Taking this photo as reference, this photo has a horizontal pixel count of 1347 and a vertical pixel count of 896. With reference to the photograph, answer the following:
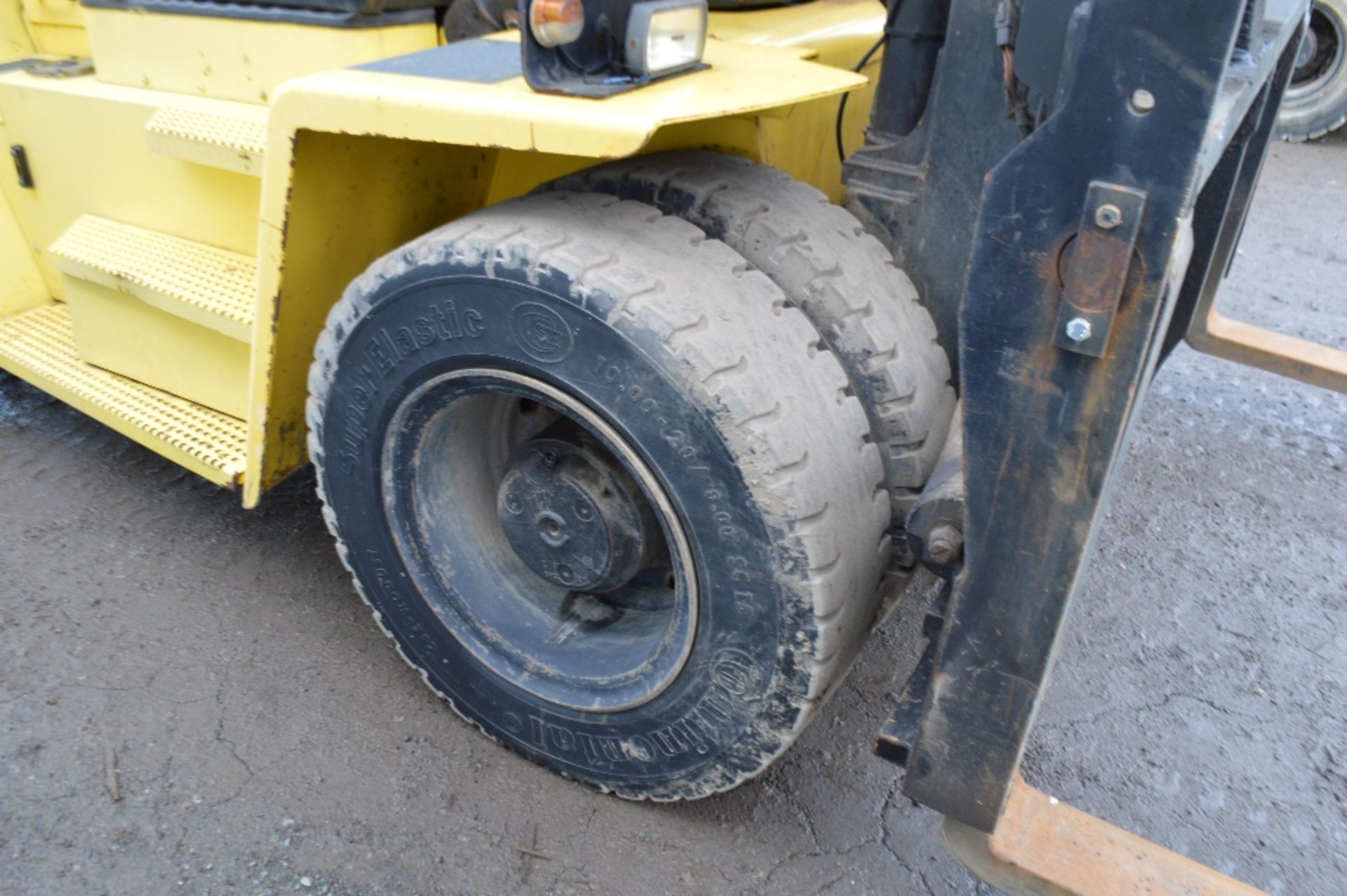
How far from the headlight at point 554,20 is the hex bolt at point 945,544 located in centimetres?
95

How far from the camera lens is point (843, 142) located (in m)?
2.61

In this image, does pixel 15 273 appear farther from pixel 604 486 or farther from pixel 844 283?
pixel 844 283

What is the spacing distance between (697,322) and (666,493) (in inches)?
11.4

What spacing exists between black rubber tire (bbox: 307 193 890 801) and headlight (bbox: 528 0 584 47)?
30cm

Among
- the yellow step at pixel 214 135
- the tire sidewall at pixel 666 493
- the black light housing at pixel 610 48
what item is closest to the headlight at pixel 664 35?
the black light housing at pixel 610 48

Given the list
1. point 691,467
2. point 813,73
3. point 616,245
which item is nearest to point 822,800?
point 691,467

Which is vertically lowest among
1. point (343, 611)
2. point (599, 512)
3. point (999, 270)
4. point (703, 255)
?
point (343, 611)

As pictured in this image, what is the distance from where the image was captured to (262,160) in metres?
2.12

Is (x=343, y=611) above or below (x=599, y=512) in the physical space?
below

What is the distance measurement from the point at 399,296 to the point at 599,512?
1.77 feet

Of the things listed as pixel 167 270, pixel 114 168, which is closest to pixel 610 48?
pixel 167 270

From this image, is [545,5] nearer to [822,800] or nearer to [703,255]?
[703,255]

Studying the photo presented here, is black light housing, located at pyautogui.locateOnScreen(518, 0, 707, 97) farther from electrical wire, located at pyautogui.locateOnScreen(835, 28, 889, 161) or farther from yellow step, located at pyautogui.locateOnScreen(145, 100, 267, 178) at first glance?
yellow step, located at pyautogui.locateOnScreen(145, 100, 267, 178)

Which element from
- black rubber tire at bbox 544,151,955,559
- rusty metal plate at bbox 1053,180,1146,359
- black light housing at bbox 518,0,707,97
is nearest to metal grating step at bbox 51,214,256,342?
black rubber tire at bbox 544,151,955,559
